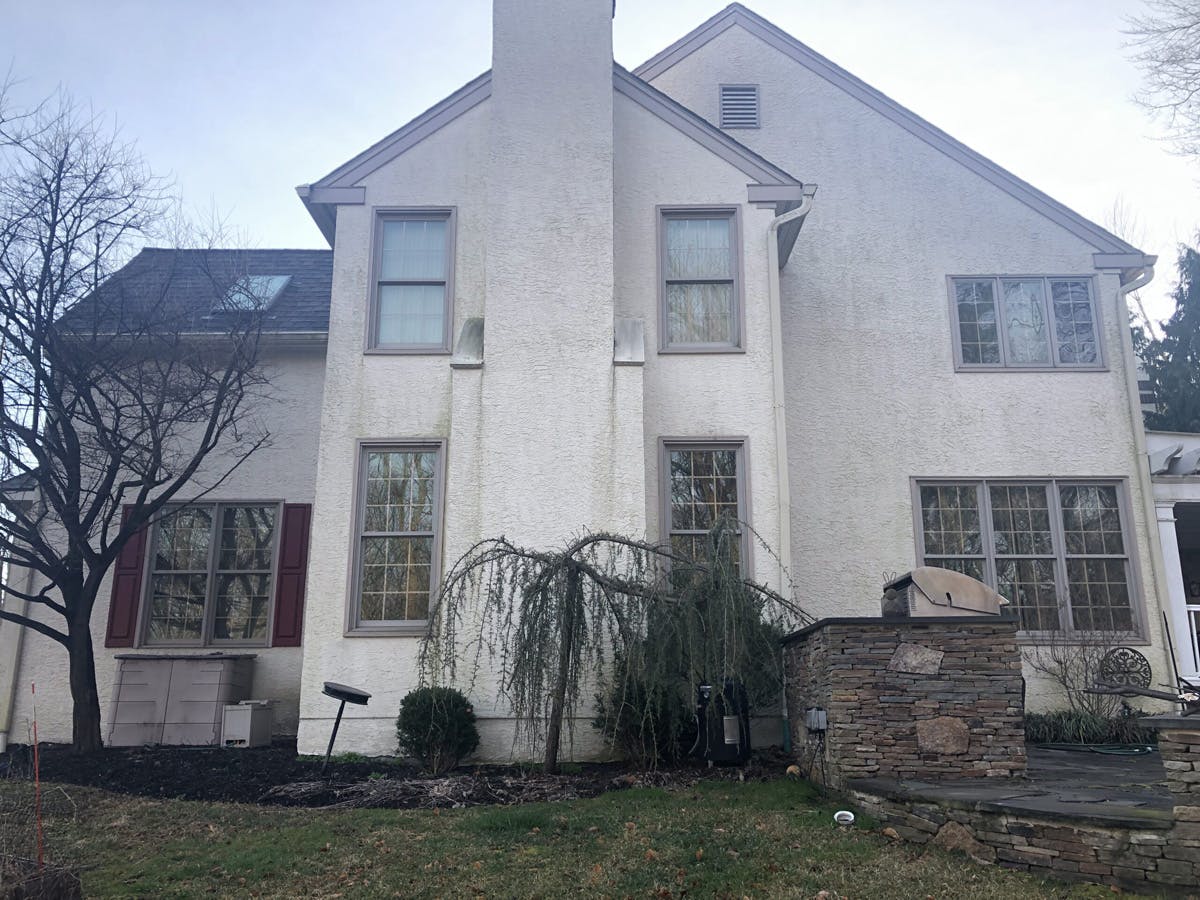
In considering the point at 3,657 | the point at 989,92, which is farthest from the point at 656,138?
the point at 3,657

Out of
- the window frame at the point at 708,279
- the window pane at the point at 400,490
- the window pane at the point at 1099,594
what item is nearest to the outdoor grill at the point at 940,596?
the window frame at the point at 708,279

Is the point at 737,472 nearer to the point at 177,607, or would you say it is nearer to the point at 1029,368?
the point at 1029,368

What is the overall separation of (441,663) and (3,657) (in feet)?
19.4

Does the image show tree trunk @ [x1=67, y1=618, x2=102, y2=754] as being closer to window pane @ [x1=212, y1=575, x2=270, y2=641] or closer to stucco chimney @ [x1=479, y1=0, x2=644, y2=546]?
window pane @ [x1=212, y1=575, x2=270, y2=641]

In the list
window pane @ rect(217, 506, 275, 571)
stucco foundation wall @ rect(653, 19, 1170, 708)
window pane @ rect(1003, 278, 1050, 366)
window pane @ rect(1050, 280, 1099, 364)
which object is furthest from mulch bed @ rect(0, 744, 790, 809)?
window pane @ rect(1050, 280, 1099, 364)

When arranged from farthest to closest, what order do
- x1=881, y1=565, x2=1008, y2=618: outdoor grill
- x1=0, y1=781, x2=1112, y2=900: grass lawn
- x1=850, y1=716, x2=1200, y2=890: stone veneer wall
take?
x1=881, y1=565, x2=1008, y2=618: outdoor grill < x1=0, y1=781, x2=1112, y2=900: grass lawn < x1=850, y1=716, x2=1200, y2=890: stone veneer wall

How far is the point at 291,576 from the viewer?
11.6 metres

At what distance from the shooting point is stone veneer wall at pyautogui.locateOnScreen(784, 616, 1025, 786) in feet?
23.3

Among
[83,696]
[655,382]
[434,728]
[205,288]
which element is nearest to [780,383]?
[655,382]

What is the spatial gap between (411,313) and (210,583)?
13.3ft

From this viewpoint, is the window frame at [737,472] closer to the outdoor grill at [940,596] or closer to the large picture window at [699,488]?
the large picture window at [699,488]

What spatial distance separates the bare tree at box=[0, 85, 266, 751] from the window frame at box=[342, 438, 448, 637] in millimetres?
1733

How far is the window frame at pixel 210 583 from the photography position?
11594 millimetres

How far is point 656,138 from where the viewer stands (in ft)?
37.4
